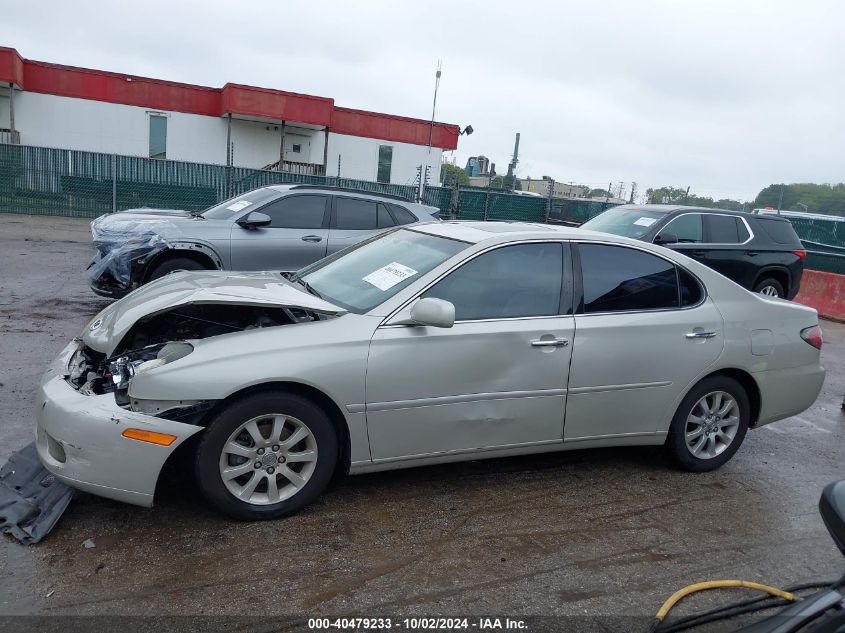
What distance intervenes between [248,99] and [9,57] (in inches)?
339

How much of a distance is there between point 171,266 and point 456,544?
5.54 meters

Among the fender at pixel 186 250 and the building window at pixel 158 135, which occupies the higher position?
the building window at pixel 158 135

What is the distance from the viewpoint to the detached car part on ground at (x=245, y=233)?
7.44 metres

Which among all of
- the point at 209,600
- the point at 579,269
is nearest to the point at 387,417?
the point at 209,600

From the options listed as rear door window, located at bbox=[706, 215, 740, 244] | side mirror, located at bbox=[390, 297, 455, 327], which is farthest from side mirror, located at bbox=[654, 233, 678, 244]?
side mirror, located at bbox=[390, 297, 455, 327]

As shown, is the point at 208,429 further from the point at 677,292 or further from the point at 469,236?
the point at 677,292

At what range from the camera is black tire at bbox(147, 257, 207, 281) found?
7.54 metres

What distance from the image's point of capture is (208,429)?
3.22 m

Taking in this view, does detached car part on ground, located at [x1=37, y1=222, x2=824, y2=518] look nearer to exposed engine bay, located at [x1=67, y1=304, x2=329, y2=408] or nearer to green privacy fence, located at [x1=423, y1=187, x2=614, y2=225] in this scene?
exposed engine bay, located at [x1=67, y1=304, x2=329, y2=408]

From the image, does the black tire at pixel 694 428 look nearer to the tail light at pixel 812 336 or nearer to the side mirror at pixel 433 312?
the tail light at pixel 812 336

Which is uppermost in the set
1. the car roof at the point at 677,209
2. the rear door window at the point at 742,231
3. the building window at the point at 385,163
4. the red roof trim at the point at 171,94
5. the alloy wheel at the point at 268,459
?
the red roof trim at the point at 171,94

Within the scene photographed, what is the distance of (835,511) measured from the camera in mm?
1673

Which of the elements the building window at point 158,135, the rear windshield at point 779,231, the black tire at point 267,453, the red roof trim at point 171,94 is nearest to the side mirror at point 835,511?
the black tire at point 267,453

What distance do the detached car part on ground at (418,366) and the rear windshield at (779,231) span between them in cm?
620
